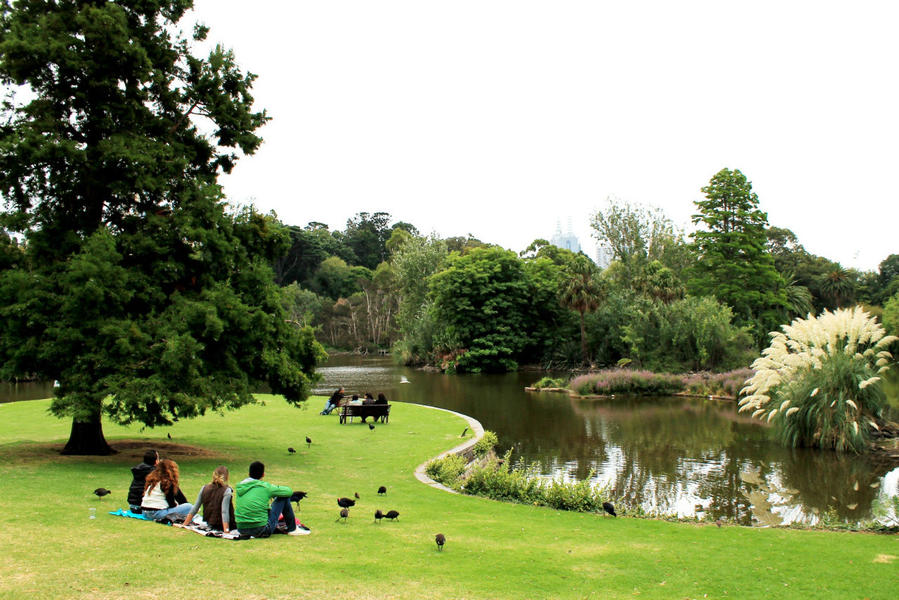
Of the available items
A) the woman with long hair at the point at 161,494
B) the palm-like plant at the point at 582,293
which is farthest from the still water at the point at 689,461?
the palm-like plant at the point at 582,293

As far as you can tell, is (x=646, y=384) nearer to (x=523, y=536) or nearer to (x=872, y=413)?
(x=872, y=413)

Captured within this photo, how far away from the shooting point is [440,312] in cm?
6003

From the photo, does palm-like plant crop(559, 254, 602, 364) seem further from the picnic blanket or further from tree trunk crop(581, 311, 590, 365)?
the picnic blanket

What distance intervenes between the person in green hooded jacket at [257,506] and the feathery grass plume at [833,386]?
1587 cm

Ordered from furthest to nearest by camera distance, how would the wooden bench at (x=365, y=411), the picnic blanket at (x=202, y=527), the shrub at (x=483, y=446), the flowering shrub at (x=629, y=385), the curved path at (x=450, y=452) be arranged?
the flowering shrub at (x=629, y=385) < the wooden bench at (x=365, y=411) < the shrub at (x=483, y=446) < the curved path at (x=450, y=452) < the picnic blanket at (x=202, y=527)

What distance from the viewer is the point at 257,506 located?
326 inches

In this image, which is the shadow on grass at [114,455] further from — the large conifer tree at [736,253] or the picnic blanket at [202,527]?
the large conifer tree at [736,253]

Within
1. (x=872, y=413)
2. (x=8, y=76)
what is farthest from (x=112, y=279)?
(x=872, y=413)

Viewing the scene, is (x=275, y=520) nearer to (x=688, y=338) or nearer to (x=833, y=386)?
(x=833, y=386)

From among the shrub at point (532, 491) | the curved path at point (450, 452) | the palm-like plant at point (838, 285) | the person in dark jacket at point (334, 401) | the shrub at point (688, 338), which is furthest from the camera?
the palm-like plant at point (838, 285)

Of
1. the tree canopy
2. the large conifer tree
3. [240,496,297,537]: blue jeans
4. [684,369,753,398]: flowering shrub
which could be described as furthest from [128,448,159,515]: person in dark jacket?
the large conifer tree

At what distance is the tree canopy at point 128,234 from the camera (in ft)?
41.7

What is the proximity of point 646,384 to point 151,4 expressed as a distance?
3052 cm

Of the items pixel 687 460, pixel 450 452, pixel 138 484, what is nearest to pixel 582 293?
pixel 687 460
